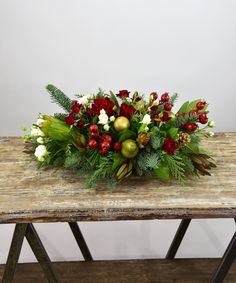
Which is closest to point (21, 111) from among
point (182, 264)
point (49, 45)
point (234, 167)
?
point (49, 45)

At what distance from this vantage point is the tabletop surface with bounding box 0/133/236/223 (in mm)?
1423

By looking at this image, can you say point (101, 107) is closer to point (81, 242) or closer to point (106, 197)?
point (106, 197)

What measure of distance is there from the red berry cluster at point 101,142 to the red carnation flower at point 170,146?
0.16 metres

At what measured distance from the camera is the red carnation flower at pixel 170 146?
152 cm

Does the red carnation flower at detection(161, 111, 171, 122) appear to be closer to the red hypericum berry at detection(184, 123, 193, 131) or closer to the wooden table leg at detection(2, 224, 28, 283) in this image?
the red hypericum berry at detection(184, 123, 193, 131)

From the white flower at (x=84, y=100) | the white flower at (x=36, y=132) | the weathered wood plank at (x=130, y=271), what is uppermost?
the white flower at (x=84, y=100)

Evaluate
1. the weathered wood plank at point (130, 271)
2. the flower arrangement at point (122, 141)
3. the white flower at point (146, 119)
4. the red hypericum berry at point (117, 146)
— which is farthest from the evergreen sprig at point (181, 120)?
the weathered wood plank at point (130, 271)

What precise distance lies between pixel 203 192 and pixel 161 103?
41cm

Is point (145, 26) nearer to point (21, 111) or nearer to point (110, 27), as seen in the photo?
point (110, 27)

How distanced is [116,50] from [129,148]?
6.01 ft

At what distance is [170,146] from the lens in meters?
1.52

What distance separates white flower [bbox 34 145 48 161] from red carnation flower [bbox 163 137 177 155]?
1.41ft

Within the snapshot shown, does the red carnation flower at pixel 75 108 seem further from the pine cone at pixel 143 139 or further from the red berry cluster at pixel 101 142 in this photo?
the pine cone at pixel 143 139

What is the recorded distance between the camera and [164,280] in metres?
2.18
